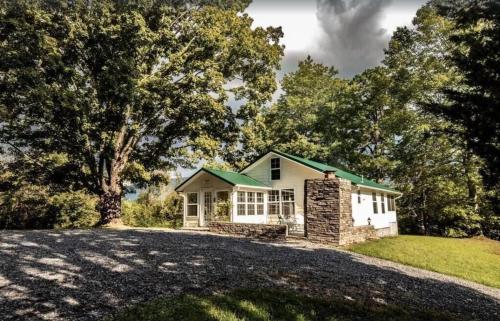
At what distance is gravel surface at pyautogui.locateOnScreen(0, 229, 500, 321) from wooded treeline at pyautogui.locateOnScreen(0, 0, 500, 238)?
20.2 ft

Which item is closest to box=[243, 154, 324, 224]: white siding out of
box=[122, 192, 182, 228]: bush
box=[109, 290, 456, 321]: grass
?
box=[122, 192, 182, 228]: bush

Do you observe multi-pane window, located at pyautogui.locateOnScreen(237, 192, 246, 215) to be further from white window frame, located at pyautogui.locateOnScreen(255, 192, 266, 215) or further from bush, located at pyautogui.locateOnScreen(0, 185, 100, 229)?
bush, located at pyautogui.locateOnScreen(0, 185, 100, 229)

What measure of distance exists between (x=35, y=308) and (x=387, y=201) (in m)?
27.9

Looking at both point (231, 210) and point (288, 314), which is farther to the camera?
point (231, 210)

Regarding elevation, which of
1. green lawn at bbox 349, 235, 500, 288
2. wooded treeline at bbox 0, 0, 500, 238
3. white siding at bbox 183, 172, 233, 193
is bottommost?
green lawn at bbox 349, 235, 500, 288

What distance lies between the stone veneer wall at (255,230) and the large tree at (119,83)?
6.03 meters

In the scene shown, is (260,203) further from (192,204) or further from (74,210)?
(74,210)

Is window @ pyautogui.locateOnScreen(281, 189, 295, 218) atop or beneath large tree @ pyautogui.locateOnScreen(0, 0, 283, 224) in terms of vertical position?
beneath

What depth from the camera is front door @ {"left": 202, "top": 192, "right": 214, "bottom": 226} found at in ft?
74.5

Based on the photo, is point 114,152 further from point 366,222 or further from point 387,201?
point 387,201

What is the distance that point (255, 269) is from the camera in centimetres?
824

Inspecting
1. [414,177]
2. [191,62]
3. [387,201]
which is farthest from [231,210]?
[414,177]

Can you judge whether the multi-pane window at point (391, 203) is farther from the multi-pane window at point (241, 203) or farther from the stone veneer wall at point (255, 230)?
the stone veneer wall at point (255, 230)

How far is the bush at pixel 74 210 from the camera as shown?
2317 cm
